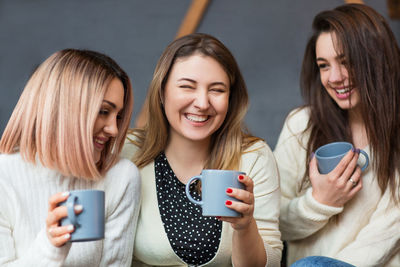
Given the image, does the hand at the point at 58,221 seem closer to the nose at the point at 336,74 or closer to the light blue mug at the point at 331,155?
the light blue mug at the point at 331,155

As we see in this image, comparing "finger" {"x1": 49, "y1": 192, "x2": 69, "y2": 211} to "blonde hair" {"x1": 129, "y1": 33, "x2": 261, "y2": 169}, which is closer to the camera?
"finger" {"x1": 49, "y1": 192, "x2": 69, "y2": 211}

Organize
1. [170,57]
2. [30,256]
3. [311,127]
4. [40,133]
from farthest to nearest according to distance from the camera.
Result: [311,127]
[170,57]
[40,133]
[30,256]

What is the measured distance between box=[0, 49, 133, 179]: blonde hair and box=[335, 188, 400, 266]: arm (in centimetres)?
84

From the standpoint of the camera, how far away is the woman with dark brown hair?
1692mm

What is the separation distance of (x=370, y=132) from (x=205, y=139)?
1.80 ft

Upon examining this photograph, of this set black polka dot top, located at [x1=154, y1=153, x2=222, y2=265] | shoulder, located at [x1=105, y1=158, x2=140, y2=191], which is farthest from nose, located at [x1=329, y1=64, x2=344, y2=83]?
shoulder, located at [x1=105, y1=158, x2=140, y2=191]

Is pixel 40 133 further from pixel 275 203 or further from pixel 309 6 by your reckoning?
pixel 309 6

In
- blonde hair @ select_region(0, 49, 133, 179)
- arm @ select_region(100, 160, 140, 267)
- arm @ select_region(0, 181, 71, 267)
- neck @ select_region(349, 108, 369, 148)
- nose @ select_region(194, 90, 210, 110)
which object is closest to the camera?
arm @ select_region(0, 181, 71, 267)

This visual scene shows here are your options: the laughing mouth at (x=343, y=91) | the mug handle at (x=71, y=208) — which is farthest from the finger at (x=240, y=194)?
the laughing mouth at (x=343, y=91)

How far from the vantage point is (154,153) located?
1726 mm

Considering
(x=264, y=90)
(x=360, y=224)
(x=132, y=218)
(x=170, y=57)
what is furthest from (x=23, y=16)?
(x=360, y=224)

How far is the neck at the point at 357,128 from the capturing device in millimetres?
1854

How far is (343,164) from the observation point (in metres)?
1.65

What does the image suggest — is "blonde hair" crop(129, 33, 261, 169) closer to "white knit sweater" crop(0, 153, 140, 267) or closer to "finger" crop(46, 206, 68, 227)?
"white knit sweater" crop(0, 153, 140, 267)
